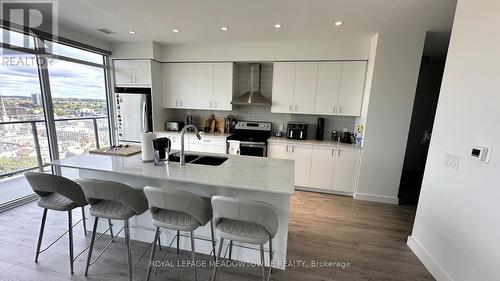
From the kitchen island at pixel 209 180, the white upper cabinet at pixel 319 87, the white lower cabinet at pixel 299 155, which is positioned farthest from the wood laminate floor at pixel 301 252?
the white upper cabinet at pixel 319 87

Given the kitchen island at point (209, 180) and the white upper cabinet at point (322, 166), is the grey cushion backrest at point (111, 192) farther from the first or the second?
the white upper cabinet at point (322, 166)

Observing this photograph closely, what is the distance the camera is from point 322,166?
3648mm

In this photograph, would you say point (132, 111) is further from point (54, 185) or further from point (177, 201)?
point (177, 201)

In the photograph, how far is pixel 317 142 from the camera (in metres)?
3.71

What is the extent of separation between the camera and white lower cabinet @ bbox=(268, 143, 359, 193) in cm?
354

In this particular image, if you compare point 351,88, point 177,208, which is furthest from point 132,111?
point 351,88

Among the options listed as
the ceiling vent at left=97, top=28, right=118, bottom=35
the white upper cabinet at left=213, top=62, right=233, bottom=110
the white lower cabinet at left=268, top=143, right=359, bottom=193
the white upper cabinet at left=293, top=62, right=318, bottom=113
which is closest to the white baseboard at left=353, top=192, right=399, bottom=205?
the white lower cabinet at left=268, top=143, right=359, bottom=193

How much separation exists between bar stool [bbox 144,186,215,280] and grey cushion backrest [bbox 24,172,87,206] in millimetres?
766

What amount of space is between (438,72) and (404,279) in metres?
4.64

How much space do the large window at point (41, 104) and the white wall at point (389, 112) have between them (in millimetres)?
4805

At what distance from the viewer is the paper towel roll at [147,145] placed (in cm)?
208

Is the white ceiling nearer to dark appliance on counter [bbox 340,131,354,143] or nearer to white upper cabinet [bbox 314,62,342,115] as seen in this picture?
white upper cabinet [bbox 314,62,342,115]

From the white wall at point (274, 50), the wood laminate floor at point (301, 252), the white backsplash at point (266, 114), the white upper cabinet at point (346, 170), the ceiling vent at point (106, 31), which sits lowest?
the wood laminate floor at point (301, 252)

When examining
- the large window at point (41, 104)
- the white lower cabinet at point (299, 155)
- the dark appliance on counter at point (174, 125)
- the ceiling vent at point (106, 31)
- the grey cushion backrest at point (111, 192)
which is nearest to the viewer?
the grey cushion backrest at point (111, 192)
